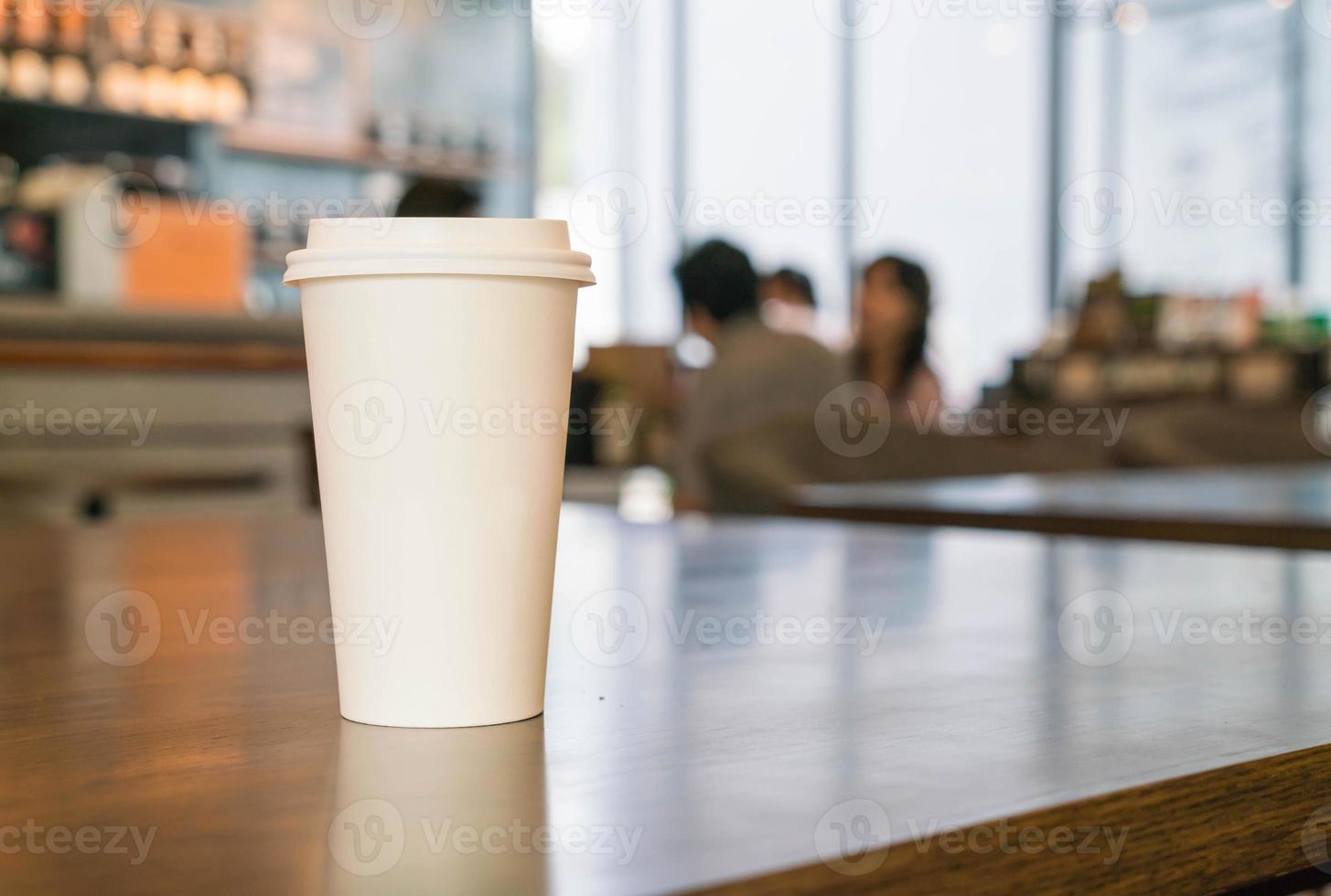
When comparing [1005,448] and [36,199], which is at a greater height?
[36,199]

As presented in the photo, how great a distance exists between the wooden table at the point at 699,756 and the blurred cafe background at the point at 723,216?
1.10 metres

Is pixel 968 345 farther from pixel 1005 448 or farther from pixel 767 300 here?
pixel 1005 448

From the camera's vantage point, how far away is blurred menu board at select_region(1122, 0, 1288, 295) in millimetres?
6000

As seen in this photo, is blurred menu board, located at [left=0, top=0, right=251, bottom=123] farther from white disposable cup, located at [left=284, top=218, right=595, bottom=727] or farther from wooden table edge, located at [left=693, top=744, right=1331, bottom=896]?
wooden table edge, located at [left=693, top=744, right=1331, bottom=896]

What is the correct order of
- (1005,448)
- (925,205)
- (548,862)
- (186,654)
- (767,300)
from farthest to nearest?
(925,205) < (767,300) < (1005,448) < (186,654) < (548,862)

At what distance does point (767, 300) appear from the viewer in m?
5.27

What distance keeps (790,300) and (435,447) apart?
4791 mm

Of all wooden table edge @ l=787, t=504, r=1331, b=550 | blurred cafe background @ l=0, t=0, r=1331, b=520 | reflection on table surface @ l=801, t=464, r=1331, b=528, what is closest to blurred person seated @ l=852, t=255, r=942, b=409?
Result: blurred cafe background @ l=0, t=0, r=1331, b=520

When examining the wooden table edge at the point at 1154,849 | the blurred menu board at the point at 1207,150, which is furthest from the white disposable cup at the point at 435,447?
the blurred menu board at the point at 1207,150

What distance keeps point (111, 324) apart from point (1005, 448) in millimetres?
1915

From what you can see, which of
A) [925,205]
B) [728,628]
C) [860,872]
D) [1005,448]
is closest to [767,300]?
[925,205]

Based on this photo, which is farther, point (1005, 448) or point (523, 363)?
point (1005, 448)

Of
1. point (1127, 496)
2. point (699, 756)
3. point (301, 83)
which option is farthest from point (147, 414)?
point (301, 83)

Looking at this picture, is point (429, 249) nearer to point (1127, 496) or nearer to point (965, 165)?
point (1127, 496)
